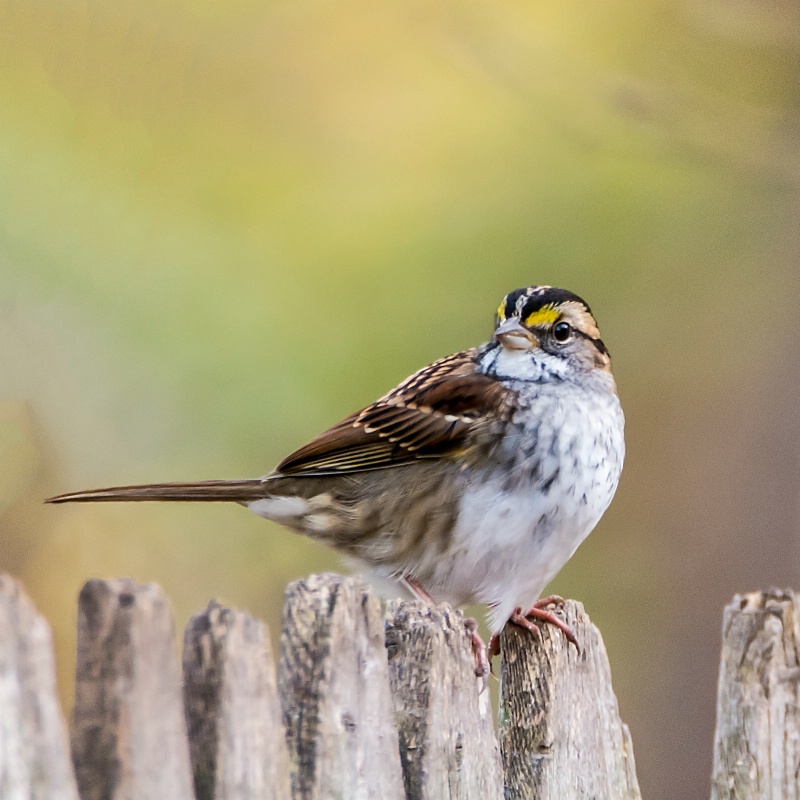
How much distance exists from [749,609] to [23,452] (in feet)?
6.85

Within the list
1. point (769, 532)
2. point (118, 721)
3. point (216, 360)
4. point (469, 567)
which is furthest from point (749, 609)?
point (769, 532)

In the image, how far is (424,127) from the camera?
4.11m

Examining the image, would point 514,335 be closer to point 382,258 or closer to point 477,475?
point 477,475

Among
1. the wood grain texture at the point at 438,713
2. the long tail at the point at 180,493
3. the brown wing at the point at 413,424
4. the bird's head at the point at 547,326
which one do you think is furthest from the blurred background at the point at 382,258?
the wood grain texture at the point at 438,713

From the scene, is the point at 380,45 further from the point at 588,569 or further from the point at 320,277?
the point at 588,569

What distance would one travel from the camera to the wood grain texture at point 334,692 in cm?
145

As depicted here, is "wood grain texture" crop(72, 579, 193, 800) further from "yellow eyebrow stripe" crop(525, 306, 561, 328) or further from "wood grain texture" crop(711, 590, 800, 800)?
"yellow eyebrow stripe" crop(525, 306, 561, 328)

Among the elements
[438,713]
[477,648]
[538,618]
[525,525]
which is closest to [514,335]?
[525,525]

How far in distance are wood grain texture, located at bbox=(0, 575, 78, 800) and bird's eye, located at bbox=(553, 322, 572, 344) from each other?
221cm

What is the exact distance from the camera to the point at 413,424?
125 inches

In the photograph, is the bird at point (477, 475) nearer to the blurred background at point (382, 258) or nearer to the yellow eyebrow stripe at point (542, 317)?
the yellow eyebrow stripe at point (542, 317)

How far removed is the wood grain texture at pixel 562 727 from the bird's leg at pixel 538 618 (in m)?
0.03

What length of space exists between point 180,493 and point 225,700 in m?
1.76

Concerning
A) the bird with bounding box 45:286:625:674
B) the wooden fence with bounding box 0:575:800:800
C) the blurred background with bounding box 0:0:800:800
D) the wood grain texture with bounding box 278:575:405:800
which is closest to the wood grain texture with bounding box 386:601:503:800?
the wooden fence with bounding box 0:575:800:800
